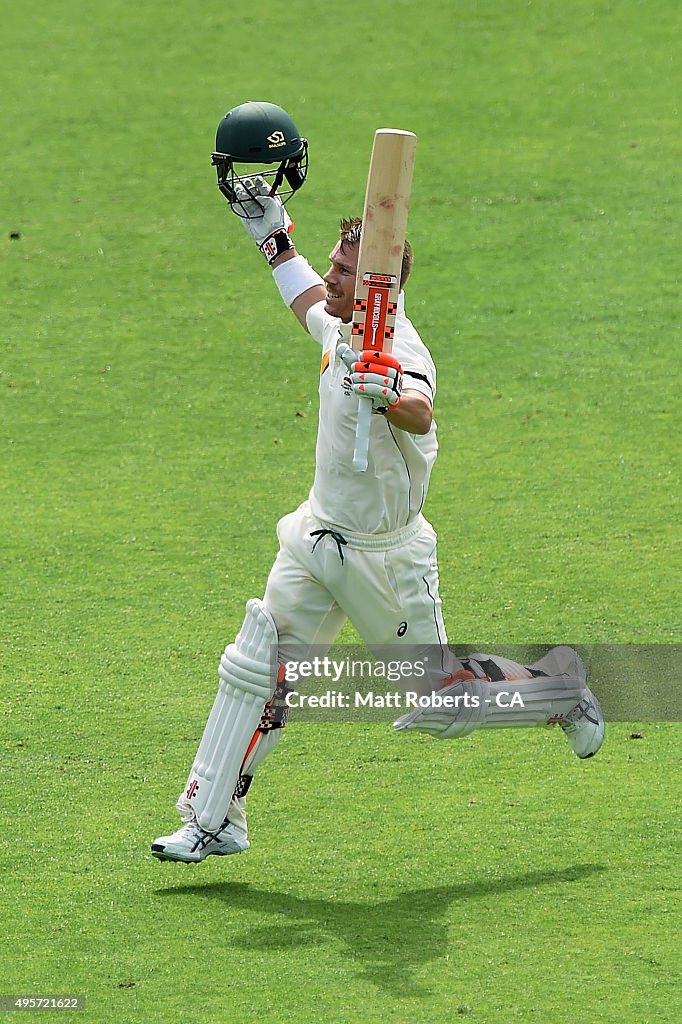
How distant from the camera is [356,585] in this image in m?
4.77

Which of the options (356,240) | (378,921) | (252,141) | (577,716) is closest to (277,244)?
(252,141)

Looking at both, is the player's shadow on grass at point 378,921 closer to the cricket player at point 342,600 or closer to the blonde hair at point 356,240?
the cricket player at point 342,600

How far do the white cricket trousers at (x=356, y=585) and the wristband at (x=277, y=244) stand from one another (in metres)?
0.91

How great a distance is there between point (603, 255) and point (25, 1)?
5.24 meters

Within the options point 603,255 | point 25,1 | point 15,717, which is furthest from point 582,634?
point 25,1

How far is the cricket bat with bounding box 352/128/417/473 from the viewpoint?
453 cm

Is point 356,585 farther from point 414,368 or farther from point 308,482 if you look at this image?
point 308,482

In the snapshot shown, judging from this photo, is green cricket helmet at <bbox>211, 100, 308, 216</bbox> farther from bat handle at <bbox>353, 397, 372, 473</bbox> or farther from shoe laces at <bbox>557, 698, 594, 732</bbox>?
shoe laces at <bbox>557, 698, 594, 732</bbox>

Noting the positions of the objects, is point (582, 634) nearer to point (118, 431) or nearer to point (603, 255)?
point (118, 431)

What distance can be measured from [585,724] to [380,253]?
1.56 meters

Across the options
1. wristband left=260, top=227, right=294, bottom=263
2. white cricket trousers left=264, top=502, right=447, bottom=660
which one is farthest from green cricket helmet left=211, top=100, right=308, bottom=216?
white cricket trousers left=264, top=502, right=447, bottom=660

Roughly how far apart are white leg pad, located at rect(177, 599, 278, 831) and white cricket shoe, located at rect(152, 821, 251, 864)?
35 mm

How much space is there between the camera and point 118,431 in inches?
310

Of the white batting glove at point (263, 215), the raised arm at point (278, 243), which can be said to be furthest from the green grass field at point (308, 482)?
the white batting glove at point (263, 215)
